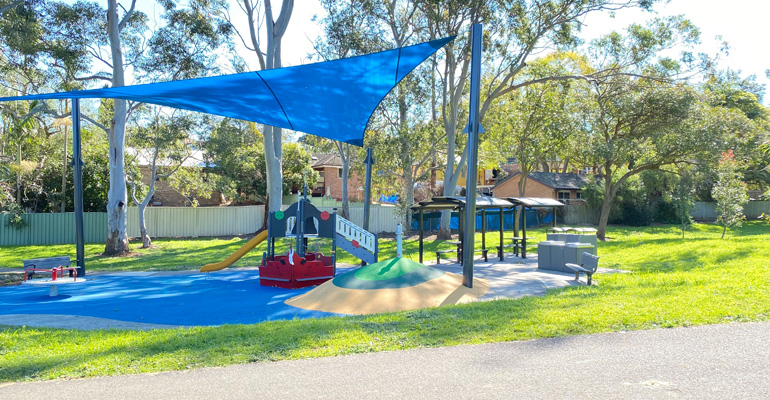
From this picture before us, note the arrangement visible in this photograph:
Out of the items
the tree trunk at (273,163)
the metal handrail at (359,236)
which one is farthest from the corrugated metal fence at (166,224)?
the metal handrail at (359,236)

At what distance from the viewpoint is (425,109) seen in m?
28.9

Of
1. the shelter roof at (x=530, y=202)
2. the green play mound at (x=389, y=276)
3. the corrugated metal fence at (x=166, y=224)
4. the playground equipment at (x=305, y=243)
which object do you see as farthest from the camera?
the corrugated metal fence at (x=166, y=224)

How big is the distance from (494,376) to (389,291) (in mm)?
5410

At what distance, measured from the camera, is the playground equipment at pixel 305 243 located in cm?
1320

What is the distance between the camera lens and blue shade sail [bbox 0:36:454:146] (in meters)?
8.71

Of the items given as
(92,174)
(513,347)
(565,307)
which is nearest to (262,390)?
(513,347)

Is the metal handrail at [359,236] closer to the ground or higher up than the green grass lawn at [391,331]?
higher up

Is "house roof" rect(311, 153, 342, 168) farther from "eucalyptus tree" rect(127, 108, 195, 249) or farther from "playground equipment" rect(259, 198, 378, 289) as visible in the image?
"playground equipment" rect(259, 198, 378, 289)

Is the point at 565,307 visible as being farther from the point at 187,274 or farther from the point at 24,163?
the point at 24,163

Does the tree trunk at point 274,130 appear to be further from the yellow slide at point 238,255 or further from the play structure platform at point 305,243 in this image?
the play structure platform at point 305,243

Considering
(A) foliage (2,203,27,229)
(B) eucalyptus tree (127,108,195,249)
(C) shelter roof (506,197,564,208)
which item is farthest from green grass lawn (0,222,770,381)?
(A) foliage (2,203,27,229)

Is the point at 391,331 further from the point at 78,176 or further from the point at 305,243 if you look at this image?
the point at 78,176

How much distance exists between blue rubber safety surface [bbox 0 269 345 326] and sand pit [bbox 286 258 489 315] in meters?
0.48

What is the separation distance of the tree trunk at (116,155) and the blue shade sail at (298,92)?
10.7m
